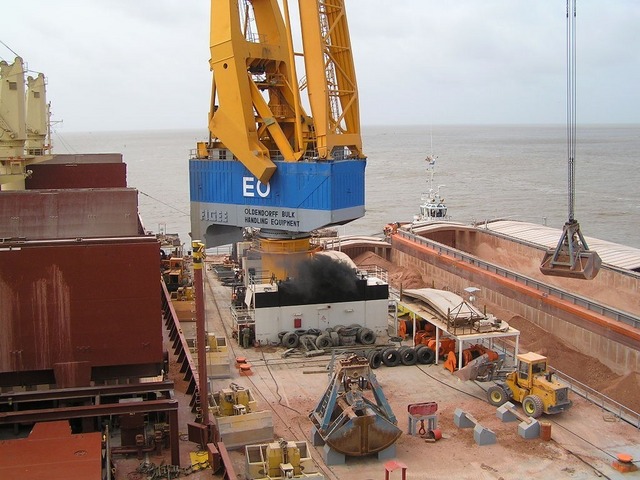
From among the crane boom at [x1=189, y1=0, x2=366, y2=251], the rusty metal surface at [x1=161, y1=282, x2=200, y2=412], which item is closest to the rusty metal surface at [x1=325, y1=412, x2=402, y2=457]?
Answer: the rusty metal surface at [x1=161, y1=282, x2=200, y2=412]

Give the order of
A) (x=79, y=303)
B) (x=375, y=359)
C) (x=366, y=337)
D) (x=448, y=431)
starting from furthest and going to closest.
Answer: (x=366, y=337)
(x=375, y=359)
(x=448, y=431)
(x=79, y=303)

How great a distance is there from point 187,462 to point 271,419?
3189 millimetres

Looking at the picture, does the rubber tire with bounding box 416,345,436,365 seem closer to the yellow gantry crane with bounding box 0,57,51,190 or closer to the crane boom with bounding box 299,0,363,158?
the crane boom with bounding box 299,0,363,158

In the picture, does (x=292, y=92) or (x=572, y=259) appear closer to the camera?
(x=572, y=259)

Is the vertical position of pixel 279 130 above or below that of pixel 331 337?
above

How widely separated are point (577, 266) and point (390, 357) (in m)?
5.50

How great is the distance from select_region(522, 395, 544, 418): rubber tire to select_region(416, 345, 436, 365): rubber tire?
148 inches

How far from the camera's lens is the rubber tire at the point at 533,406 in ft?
50.9

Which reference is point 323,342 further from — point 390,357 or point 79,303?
point 79,303

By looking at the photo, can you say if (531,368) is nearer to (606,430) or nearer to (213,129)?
(606,430)

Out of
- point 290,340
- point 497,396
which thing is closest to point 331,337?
point 290,340

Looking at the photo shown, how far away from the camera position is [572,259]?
646 inches

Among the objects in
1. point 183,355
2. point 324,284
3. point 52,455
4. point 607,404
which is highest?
point 324,284

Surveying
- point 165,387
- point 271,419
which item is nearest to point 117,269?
point 165,387
